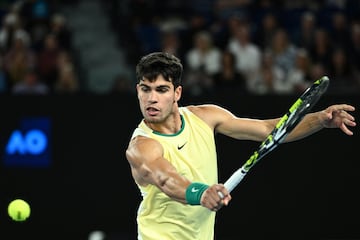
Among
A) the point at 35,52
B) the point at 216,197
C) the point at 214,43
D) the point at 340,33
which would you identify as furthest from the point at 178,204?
the point at 340,33

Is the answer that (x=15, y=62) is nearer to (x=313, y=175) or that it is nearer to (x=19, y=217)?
(x=313, y=175)

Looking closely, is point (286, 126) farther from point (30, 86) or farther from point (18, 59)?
point (18, 59)

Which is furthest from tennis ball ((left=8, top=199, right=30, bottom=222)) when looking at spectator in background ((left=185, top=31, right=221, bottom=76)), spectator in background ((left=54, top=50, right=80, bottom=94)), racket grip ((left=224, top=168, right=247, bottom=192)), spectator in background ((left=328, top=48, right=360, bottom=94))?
spectator in background ((left=328, top=48, right=360, bottom=94))

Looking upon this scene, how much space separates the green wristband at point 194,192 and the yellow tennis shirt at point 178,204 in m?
0.69

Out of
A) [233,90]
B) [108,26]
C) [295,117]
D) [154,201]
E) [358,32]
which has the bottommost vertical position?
[154,201]

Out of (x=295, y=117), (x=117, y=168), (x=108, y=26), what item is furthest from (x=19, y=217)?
(x=108, y=26)

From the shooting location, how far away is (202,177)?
639 centimetres

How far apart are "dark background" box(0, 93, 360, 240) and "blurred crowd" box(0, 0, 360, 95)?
27.4 inches

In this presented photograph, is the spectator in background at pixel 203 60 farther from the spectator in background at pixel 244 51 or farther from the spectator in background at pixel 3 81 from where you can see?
the spectator in background at pixel 3 81

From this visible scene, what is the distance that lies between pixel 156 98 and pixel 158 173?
22.7 inches

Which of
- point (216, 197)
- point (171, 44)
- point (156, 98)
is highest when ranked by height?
point (171, 44)

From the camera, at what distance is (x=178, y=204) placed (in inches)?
248

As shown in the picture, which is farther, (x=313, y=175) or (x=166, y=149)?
(x=313, y=175)

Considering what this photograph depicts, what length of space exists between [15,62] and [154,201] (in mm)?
6802
